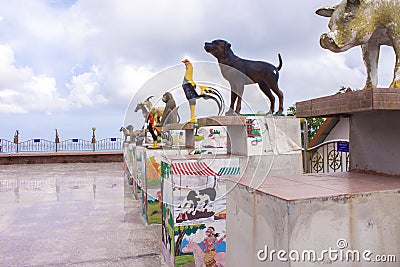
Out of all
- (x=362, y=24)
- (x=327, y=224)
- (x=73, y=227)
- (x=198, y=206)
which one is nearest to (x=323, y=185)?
(x=327, y=224)

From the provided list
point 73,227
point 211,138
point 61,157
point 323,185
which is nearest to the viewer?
point 323,185

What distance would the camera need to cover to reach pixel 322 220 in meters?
1.08

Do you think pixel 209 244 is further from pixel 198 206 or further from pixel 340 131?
pixel 340 131

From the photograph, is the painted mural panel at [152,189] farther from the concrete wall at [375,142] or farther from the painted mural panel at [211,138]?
the concrete wall at [375,142]

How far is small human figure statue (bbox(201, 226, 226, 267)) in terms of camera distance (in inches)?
122

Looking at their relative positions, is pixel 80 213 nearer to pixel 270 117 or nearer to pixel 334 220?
pixel 270 117

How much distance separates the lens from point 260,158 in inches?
125

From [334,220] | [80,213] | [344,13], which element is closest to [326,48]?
[344,13]

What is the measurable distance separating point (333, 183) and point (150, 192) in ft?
12.9

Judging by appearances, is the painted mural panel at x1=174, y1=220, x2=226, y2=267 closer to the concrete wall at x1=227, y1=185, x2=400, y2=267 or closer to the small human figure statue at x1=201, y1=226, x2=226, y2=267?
the small human figure statue at x1=201, y1=226, x2=226, y2=267

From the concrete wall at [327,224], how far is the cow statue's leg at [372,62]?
668 mm

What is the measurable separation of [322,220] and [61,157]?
48.1 ft

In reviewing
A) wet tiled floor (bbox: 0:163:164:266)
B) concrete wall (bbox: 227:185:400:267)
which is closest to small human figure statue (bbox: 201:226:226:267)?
wet tiled floor (bbox: 0:163:164:266)

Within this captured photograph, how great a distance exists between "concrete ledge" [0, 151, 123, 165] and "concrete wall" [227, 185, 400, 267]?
551 inches
